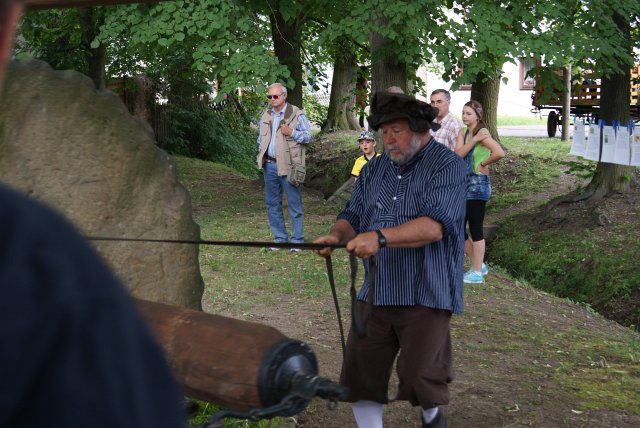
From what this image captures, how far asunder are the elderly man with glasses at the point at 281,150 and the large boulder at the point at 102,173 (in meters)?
5.53

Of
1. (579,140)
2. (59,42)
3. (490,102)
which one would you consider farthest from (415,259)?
(59,42)

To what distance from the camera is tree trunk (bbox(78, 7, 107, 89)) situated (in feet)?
48.6

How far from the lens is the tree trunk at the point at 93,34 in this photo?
584 inches

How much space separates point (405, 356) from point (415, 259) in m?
0.44

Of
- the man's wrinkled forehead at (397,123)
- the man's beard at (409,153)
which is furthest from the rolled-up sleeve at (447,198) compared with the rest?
the man's wrinkled forehead at (397,123)

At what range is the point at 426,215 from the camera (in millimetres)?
4438

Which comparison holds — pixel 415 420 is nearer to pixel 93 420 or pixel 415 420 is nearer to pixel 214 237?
pixel 93 420

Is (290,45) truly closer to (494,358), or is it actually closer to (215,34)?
(215,34)

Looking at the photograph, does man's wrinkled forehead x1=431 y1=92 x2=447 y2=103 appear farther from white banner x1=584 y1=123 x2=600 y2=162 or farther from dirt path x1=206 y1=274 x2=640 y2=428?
white banner x1=584 y1=123 x2=600 y2=162

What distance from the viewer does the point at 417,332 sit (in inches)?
178

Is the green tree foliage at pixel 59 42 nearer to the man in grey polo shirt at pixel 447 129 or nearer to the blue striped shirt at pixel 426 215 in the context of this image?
the man in grey polo shirt at pixel 447 129

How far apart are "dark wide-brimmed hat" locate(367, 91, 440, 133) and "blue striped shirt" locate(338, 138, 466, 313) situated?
142 mm

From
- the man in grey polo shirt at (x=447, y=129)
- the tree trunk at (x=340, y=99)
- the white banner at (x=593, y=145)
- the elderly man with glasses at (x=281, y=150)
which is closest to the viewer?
the man in grey polo shirt at (x=447, y=129)

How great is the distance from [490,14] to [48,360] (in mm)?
11007
